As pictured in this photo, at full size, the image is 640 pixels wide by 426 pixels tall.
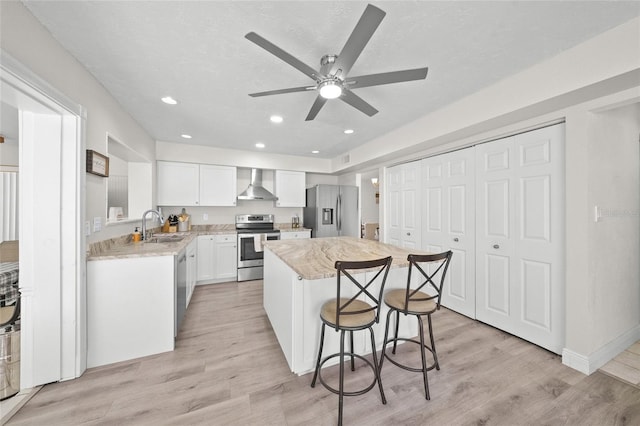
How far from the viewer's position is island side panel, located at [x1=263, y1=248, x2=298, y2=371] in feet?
5.90

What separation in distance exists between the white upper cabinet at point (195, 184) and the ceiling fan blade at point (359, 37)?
3466mm

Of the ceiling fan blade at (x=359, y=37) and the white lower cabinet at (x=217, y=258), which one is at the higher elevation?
the ceiling fan blade at (x=359, y=37)

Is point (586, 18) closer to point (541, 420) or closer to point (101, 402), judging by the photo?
point (541, 420)

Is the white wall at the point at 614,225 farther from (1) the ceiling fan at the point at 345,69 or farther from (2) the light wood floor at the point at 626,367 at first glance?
(1) the ceiling fan at the point at 345,69

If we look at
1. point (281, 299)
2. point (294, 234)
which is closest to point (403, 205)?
point (294, 234)

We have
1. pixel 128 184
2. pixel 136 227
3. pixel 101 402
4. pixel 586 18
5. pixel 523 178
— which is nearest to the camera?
pixel 586 18

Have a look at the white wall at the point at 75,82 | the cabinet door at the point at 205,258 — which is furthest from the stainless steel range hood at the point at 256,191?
the white wall at the point at 75,82

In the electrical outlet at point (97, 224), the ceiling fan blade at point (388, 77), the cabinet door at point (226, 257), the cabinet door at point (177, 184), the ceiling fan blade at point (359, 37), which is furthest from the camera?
the cabinet door at point (226, 257)

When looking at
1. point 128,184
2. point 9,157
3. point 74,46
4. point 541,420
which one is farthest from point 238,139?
point 541,420

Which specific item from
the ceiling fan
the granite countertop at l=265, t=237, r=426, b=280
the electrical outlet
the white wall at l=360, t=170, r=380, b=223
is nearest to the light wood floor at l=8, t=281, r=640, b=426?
the granite countertop at l=265, t=237, r=426, b=280

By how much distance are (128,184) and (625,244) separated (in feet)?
18.9

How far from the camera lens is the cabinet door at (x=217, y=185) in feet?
14.1

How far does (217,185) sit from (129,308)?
109 inches

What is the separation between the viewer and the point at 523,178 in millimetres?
2291
